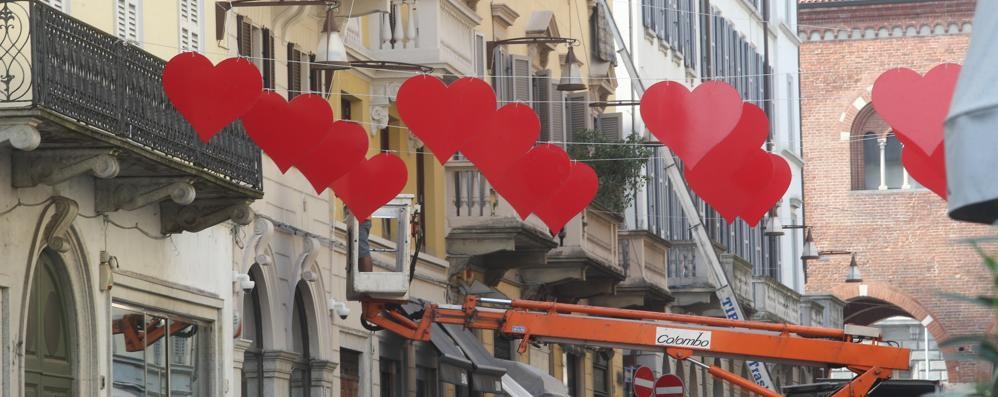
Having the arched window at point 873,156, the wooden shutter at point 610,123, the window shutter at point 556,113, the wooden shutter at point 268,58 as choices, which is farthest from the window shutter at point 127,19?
the arched window at point 873,156

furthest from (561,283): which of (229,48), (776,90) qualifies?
(776,90)

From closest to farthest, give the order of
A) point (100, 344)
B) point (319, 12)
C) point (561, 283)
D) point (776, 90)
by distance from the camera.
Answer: point (100, 344)
point (319, 12)
point (561, 283)
point (776, 90)

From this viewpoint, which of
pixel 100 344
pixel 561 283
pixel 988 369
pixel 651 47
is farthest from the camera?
pixel 651 47

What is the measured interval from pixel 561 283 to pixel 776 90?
20.6 m

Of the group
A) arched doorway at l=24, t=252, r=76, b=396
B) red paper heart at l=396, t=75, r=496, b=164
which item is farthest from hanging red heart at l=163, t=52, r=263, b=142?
red paper heart at l=396, t=75, r=496, b=164

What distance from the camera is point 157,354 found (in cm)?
1844

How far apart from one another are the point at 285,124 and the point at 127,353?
2108 mm

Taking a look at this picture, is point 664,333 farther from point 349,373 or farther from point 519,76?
point 519,76

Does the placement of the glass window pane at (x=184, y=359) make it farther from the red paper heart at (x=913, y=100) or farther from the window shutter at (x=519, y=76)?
the window shutter at (x=519, y=76)

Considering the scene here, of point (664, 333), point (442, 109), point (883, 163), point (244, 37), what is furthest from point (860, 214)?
point (442, 109)

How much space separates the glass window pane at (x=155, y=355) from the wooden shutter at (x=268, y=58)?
130 inches

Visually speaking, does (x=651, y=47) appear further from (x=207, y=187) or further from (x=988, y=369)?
(x=988, y=369)

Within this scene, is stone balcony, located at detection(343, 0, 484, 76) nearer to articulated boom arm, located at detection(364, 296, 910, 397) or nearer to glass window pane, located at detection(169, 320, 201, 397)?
articulated boom arm, located at detection(364, 296, 910, 397)

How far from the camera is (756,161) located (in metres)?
17.8
